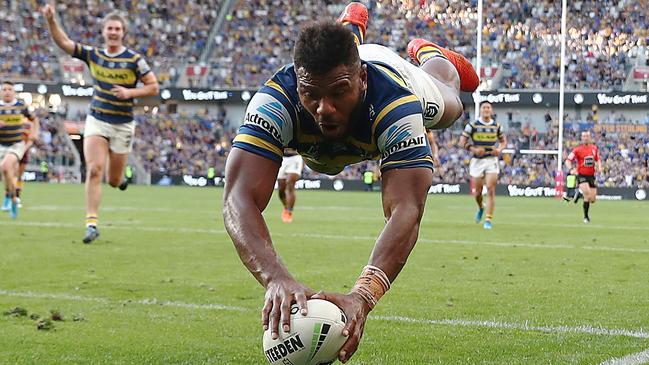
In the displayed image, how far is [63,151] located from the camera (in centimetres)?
4566

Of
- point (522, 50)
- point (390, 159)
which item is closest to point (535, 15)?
point (522, 50)

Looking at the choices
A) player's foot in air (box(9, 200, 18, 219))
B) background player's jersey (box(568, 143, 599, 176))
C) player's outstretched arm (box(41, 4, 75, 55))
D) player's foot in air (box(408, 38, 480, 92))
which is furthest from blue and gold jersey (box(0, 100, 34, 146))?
background player's jersey (box(568, 143, 599, 176))

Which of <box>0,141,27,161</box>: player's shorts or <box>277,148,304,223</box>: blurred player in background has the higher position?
<box>0,141,27,161</box>: player's shorts

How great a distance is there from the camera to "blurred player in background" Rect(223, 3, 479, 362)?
352cm

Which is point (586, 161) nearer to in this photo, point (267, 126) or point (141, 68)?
point (141, 68)

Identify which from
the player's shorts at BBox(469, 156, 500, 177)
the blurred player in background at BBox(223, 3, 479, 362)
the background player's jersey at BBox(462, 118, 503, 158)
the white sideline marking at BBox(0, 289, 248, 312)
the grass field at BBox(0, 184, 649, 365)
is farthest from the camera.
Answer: the background player's jersey at BBox(462, 118, 503, 158)

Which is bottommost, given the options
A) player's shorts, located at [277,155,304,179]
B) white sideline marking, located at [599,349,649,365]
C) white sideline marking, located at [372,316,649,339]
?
white sideline marking, located at [372,316,649,339]

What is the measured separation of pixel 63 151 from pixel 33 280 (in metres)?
39.6

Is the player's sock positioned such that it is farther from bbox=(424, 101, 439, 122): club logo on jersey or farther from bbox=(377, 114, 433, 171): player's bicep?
bbox=(377, 114, 433, 171): player's bicep

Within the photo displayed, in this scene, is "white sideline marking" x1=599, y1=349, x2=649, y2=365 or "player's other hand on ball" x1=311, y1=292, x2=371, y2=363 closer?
"player's other hand on ball" x1=311, y1=292, x2=371, y2=363

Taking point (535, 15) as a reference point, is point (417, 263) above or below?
below

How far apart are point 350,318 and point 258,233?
1.93 ft

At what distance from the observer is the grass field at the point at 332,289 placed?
15.1 ft

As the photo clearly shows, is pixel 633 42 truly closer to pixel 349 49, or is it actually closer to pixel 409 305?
pixel 409 305
